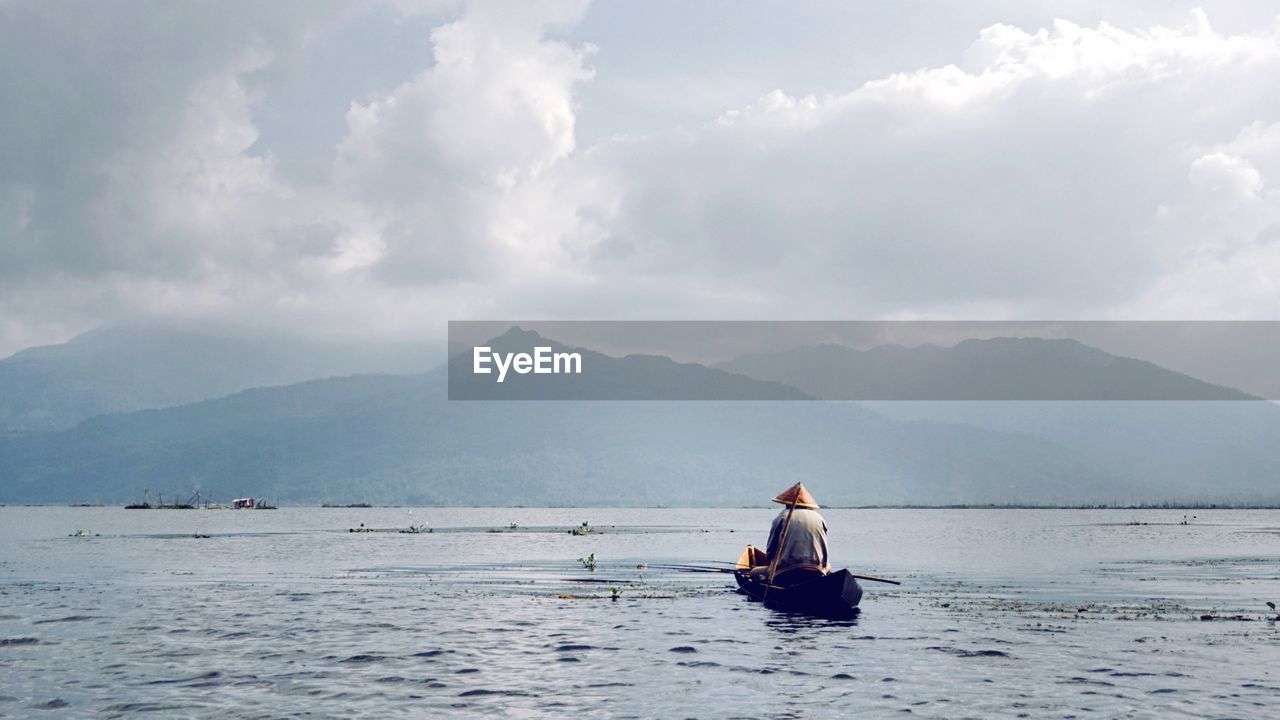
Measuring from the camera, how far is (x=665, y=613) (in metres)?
52.1

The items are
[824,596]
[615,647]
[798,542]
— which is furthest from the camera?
[798,542]

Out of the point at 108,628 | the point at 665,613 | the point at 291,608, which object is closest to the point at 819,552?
the point at 665,613

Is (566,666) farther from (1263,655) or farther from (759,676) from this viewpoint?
(1263,655)

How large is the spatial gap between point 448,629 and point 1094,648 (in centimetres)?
2520

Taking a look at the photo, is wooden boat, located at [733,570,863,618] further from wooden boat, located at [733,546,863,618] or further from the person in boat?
the person in boat

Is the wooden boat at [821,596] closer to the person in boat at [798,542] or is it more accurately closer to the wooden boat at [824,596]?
the wooden boat at [824,596]

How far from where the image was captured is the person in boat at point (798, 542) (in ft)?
176

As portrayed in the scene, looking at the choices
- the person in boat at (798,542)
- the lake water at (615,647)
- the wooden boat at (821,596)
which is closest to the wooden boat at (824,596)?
the wooden boat at (821,596)

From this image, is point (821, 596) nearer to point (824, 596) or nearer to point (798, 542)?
point (824, 596)

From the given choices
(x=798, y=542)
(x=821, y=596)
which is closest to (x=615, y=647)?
(x=821, y=596)

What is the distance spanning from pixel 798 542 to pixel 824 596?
4159mm

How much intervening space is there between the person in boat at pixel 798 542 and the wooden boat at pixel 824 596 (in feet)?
3.09

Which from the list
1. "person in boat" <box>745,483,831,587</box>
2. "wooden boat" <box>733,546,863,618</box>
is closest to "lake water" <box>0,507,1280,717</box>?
"wooden boat" <box>733,546,863,618</box>

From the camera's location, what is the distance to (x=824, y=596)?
50.6 m
